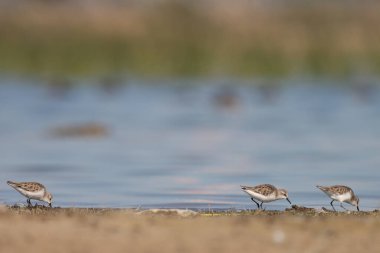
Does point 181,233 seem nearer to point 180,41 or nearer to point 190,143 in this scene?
point 190,143

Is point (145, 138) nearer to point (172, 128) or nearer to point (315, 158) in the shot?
point (172, 128)

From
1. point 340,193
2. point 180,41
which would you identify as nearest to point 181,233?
point 340,193

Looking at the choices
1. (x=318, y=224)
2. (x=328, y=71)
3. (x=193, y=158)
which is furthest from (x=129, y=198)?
(x=328, y=71)

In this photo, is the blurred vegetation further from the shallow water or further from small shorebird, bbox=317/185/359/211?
small shorebird, bbox=317/185/359/211

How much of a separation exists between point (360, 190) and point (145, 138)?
32.6ft

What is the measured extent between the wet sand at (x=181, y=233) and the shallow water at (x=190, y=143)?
2995 mm

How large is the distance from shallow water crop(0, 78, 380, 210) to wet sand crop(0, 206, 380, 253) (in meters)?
3.00

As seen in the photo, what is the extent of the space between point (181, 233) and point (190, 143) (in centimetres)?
1385

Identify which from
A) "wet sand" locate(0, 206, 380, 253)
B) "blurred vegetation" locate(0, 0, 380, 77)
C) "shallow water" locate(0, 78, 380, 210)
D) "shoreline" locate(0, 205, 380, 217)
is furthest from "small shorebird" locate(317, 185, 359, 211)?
"blurred vegetation" locate(0, 0, 380, 77)

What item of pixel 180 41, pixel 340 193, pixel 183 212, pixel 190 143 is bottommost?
pixel 183 212

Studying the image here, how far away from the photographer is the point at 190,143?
24.6m

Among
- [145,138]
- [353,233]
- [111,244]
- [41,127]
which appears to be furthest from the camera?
[41,127]

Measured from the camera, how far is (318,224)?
11.3 metres

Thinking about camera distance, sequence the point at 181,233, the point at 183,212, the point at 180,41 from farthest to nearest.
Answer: the point at 180,41 → the point at 183,212 → the point at 181,233
